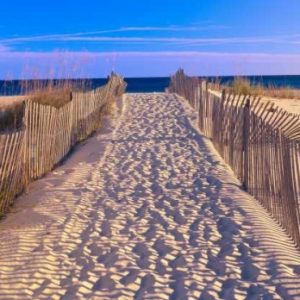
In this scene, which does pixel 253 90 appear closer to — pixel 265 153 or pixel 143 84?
pixel 265 153

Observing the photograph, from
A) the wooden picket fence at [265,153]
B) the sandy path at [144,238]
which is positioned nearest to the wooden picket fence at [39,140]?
the sandy path at [144,238]

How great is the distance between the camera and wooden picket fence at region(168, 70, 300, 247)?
692 cm

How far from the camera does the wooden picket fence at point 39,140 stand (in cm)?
852

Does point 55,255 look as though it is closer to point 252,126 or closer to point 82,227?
point 82,227

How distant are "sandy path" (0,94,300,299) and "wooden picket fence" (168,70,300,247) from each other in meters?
0.22

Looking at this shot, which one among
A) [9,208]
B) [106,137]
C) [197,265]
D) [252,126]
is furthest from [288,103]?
[197,265]

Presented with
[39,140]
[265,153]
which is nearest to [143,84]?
[39,140]

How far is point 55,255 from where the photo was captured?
670 cm

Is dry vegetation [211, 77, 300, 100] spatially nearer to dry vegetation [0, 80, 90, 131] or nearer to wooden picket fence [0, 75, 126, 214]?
dry vegetation [0, 80, 90, 131]

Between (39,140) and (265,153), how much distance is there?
3918mm

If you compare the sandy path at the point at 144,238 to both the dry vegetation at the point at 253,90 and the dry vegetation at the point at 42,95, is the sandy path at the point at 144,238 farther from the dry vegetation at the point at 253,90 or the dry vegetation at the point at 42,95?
the dry vegetation at the point at 253,90

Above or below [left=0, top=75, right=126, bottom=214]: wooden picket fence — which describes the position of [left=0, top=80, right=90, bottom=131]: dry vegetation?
above

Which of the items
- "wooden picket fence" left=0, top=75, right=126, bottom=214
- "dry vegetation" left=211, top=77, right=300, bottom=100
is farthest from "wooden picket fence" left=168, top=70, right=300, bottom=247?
"dry vegetation" left=211, top=77, right=300, bottom=100

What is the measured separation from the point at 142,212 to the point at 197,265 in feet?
7.55
